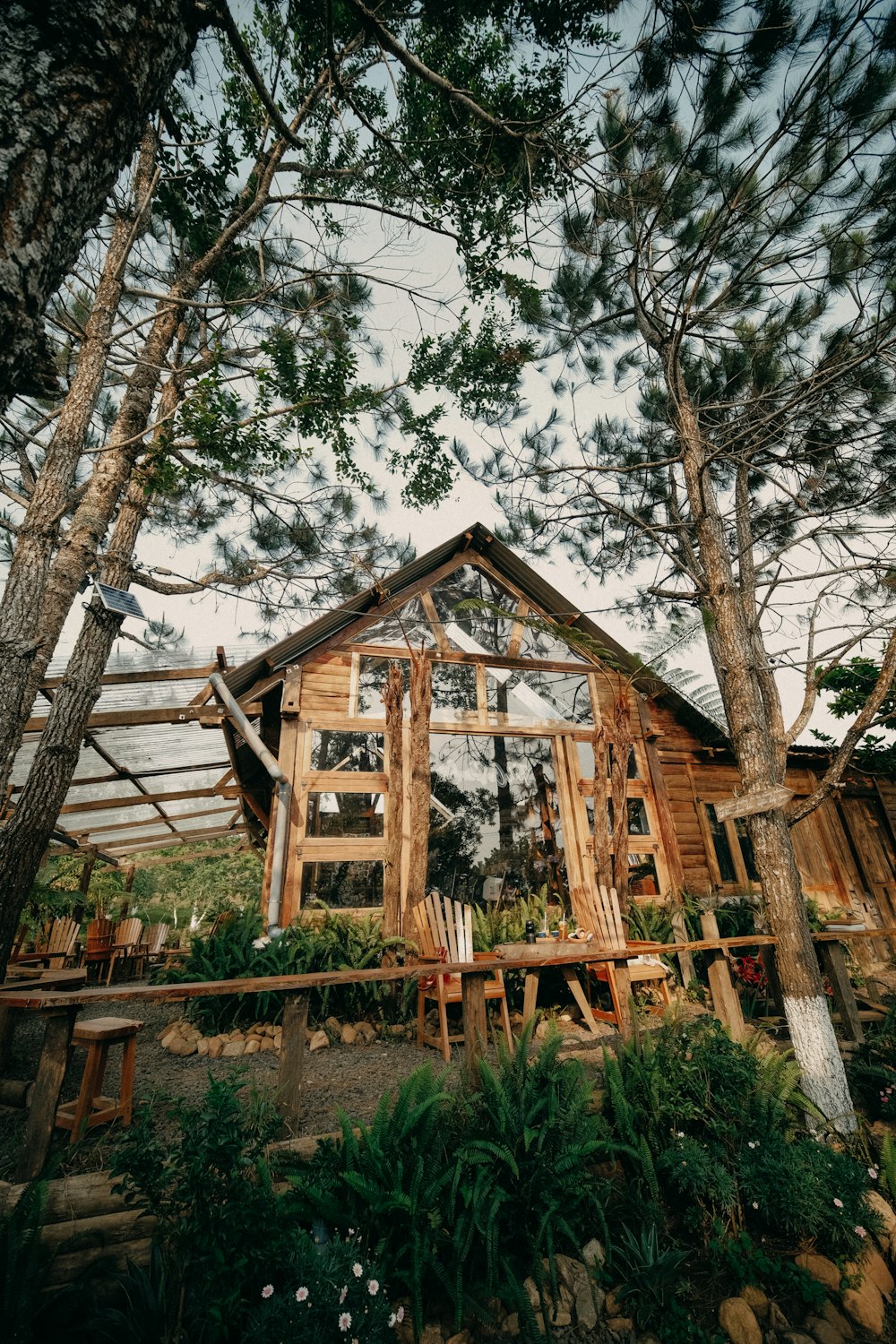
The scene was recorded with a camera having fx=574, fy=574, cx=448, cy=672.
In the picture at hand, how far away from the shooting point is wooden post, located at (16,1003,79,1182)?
2736mm

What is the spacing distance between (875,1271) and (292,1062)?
3.31 meters

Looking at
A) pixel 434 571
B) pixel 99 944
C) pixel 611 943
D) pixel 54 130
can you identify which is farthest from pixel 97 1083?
pixel 434 571

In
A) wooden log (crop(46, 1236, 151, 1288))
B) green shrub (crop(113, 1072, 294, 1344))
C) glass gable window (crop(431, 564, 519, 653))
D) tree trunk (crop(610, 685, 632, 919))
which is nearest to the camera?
green shrub (crop(113, 1072, 294, 1344))

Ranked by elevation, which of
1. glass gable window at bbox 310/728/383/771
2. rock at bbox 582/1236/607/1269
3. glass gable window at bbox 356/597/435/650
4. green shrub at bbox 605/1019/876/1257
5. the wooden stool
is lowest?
rock at bbox 582/1236/607/1269

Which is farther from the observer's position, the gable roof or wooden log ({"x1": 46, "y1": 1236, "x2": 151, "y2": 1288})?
the gable roof

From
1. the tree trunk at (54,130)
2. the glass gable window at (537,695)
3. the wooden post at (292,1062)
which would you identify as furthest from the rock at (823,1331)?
the glass gable window at (537,695)

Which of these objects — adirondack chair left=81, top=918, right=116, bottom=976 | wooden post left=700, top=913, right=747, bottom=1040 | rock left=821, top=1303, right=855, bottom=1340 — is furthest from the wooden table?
adirondack chair left=81, top=918, right=116, bottom=976

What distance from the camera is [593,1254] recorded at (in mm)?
2855

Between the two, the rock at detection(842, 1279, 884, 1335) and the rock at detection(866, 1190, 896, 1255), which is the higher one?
the rock at detection(866, 1190, 896, 1255)

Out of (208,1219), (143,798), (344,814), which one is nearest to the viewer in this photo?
(208,1219)

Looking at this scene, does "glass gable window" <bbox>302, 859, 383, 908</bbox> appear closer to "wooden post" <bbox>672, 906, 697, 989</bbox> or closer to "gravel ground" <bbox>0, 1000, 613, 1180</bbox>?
"gravel ground" <bbox>0, 1000, 613, 1180</bbox>

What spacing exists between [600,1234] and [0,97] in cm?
474

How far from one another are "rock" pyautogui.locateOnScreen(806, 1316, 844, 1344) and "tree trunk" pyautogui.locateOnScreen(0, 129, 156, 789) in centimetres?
494

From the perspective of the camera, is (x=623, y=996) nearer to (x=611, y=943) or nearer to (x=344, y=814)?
(x=611, y=943)
